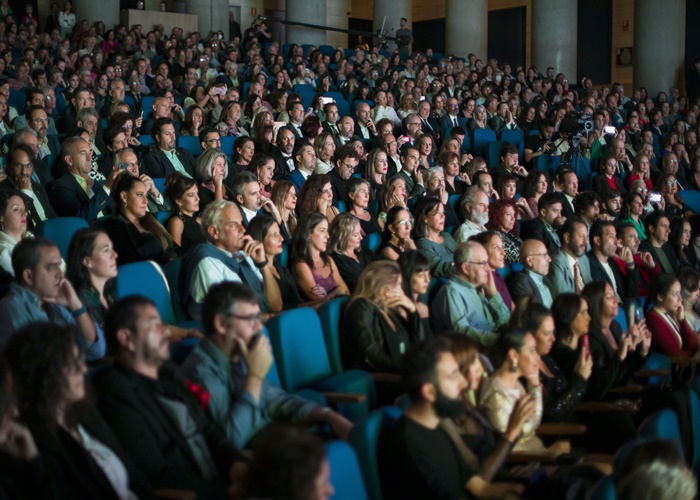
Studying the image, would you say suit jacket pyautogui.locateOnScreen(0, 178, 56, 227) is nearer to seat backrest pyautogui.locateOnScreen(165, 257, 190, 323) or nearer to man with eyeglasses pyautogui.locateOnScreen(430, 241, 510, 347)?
seat backrest pyautogui.locateOnScreen(165, 257, 190, 323)

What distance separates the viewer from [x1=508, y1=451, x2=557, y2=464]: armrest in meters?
2.65

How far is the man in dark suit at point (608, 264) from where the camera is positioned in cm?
493

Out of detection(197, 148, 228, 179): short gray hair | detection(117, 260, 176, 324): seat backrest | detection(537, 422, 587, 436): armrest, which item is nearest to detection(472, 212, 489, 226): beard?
detection(197, 148, 228, 179): short gray hair

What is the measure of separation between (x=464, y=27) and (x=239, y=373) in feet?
40.9

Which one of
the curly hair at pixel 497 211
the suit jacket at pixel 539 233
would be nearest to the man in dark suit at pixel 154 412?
the curly hair at pixel 497 211

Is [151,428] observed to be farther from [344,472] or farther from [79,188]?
[79,188]

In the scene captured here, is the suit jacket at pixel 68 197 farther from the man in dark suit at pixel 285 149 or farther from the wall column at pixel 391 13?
the wall column at pixel 391 13

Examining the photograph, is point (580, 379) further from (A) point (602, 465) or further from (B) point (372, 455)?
(B) point (372, 455)

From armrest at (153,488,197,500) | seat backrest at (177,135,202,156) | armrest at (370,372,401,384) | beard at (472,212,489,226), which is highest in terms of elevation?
seat backrest at (177,135,202,156)

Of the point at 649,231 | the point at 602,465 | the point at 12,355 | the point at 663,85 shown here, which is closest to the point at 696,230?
the point at 649,231

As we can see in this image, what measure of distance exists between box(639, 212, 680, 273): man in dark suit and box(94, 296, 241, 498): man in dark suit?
3977 mm

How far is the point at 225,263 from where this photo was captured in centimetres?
359

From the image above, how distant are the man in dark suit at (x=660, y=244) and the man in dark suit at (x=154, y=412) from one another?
3.98 metres

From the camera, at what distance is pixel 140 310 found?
227 centimetres
